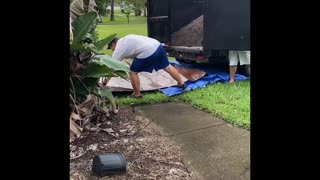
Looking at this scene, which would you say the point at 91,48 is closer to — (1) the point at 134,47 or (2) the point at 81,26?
(2) the point at 81,26

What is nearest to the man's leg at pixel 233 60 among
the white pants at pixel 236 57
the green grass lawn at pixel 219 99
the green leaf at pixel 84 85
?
the white pants at pixel 236 57

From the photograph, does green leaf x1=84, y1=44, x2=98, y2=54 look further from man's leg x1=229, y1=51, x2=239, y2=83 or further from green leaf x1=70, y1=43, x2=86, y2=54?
man's leg x1=229, y1=51, x2=239, y2=83

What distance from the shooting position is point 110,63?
5.02 m

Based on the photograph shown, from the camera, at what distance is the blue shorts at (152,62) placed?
7.15 m

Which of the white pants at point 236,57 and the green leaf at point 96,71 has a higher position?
the white pants at point 236,57

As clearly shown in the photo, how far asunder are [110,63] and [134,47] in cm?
200

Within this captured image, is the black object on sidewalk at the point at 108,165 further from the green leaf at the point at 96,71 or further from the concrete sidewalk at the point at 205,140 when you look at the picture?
the green leaf at the point at 96,71

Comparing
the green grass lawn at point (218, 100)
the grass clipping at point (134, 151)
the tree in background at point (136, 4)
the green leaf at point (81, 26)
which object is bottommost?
the grass clipping at point (134, 151)

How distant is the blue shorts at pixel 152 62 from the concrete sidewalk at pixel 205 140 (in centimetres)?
81

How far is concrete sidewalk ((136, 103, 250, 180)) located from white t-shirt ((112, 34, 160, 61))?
0.95 meters

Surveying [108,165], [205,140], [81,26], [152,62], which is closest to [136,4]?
[152,62]

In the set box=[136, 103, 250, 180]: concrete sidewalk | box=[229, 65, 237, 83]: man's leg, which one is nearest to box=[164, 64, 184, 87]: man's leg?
box=[136, 103, 250, 180]: concrete sidewalk
